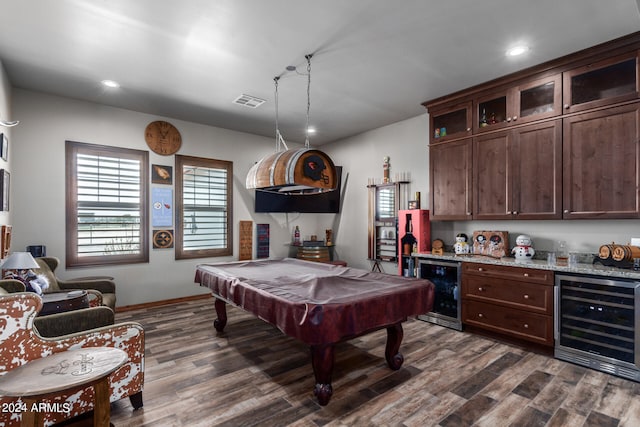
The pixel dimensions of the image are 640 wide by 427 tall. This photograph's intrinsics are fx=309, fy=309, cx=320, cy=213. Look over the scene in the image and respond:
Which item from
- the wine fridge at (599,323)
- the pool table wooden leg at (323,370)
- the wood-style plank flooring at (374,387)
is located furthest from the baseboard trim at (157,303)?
the wine fridge at (599,323)

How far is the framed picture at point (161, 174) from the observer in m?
4.83

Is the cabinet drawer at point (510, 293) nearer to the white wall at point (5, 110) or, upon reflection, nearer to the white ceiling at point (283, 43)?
the white ceiling at point (283, 43)

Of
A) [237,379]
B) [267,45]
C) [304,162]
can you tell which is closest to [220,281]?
[237,379]

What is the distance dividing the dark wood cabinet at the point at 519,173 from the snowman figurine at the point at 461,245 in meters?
0.37

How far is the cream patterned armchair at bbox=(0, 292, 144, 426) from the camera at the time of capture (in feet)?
5.48

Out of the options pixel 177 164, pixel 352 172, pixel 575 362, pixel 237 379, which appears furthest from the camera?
pixel 352 172

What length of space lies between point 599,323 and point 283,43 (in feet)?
12.6

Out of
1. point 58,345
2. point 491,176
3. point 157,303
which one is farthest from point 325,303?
point 157,303

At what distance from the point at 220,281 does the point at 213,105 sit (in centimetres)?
268

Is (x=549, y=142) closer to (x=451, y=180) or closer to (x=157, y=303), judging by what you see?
(x=451, y=180)

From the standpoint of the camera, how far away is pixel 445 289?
3.99 m

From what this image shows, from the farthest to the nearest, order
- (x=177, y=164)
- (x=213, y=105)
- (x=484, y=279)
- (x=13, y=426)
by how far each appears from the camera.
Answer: (x=177, y=164) < (x=213, y=105) < (x=484, y=279) < (x=13, y=426)

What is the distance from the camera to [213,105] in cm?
445

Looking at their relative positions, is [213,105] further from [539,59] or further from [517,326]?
[517,326]
